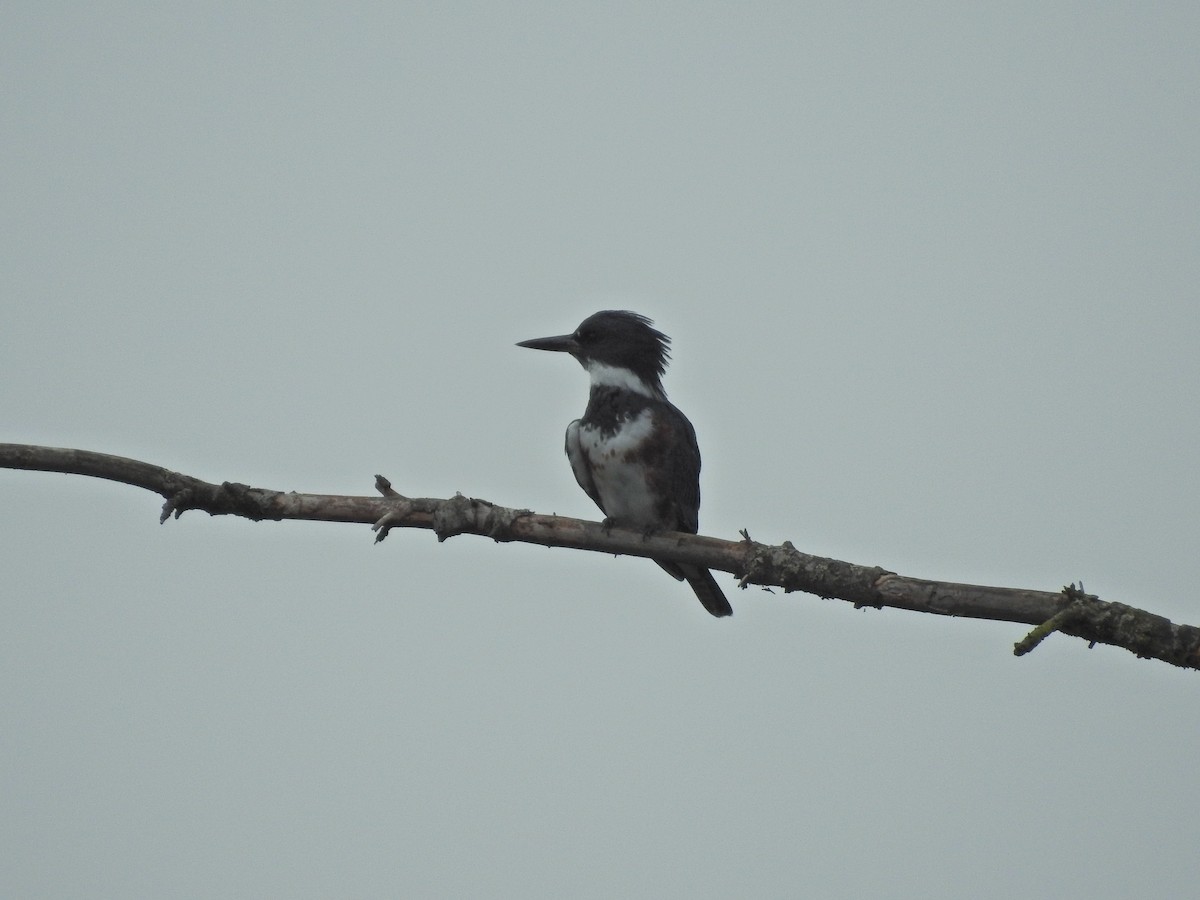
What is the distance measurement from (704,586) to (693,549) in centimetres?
154

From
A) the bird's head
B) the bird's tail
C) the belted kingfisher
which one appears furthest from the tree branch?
the bird's head

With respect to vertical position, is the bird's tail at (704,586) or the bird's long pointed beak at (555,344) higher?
the bird's long pointed beak at (555,344)

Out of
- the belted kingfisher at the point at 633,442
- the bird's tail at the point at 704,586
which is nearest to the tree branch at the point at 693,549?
the belted kingfisher at the point at 633,442

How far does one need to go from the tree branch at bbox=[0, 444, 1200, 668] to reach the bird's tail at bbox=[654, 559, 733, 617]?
1251 mm

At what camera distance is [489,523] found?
14.8 feet

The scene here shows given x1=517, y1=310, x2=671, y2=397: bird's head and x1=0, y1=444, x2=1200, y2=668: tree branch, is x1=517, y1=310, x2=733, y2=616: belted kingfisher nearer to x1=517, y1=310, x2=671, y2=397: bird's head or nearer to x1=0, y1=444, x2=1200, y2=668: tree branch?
x1=517, y1=310, x2=671, y2=397: bird's head

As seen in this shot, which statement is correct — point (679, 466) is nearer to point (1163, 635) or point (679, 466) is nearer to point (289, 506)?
point (289, 506)

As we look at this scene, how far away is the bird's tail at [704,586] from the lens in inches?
247

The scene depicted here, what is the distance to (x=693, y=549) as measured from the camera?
480 cm

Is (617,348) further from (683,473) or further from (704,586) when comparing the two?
(704,586)

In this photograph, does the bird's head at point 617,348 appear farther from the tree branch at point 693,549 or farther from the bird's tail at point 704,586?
the tree branch at point 693,549

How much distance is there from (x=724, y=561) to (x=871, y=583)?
644 mm

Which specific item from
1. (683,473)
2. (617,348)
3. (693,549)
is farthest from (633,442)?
(693,549)

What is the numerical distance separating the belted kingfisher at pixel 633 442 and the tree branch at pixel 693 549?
1.03 metres
